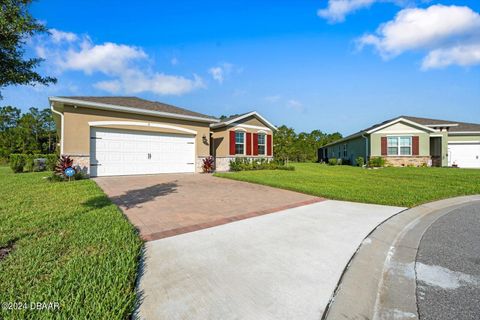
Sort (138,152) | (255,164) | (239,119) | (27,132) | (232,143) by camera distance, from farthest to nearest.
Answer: (27,132) → (239,119) → (255,164) → (232,143) → (138,152)

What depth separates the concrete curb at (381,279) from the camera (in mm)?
1938

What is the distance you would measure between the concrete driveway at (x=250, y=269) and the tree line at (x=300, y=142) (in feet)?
73.1

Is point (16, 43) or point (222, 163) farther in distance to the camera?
point (222, 163)

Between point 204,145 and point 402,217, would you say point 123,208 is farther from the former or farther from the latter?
point 204,145

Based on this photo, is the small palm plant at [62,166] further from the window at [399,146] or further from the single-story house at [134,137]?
the window at [399,146]

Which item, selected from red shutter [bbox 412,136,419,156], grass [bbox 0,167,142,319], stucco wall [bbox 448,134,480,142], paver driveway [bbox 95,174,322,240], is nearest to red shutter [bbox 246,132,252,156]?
paver driveway [bbox 95,174,322,240]

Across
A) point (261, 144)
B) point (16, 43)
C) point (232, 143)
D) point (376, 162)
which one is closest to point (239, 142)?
point (232, 143)

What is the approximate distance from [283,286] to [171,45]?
15017 millimetres

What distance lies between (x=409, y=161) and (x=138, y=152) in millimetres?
21060

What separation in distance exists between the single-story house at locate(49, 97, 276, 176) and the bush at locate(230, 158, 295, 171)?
548 millimetres

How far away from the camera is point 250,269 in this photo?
8.47ft

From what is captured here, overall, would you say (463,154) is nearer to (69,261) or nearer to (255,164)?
(255,164)

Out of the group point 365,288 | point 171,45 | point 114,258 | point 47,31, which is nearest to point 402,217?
point 365,288

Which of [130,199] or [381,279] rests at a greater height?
[130,199]
